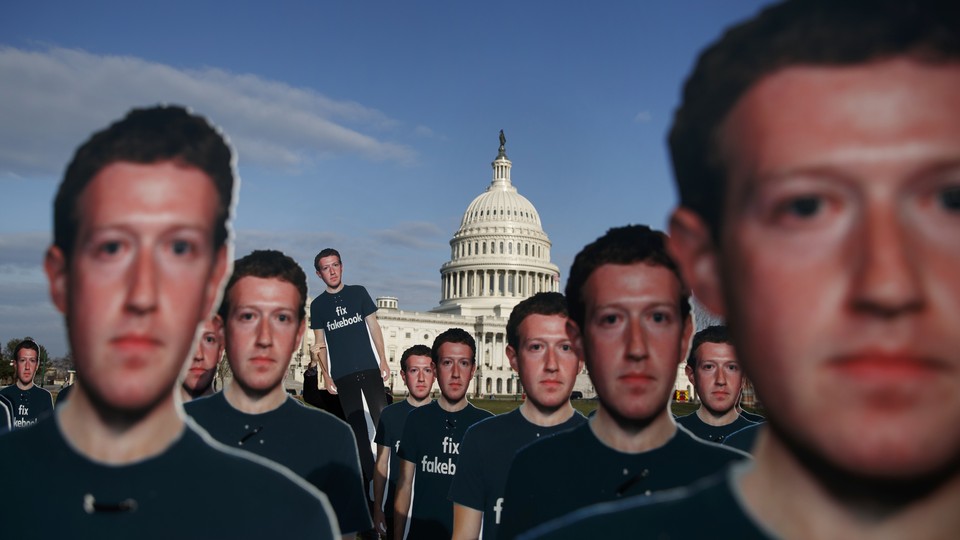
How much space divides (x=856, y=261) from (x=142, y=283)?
6.24ft

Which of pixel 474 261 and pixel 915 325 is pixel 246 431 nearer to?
pixel 915 325

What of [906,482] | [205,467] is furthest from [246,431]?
[906,482]

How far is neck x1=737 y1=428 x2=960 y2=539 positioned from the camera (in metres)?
1.75

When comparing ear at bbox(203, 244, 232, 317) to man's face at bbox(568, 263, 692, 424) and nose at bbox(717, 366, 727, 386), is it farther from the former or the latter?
nose at bbox(717, 366, 727, 386)

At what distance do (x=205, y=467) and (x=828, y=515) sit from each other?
1.82m

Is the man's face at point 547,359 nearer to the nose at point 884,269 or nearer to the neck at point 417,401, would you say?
the nose at point 884,269

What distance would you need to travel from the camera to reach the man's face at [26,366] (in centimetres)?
1196

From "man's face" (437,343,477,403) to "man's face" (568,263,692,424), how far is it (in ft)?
17.0

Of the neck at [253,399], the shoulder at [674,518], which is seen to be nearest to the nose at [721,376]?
the neck at [253,399]

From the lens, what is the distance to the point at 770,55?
1.90m

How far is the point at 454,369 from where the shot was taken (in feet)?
29.0

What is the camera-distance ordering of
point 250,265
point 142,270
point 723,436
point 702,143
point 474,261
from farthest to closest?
point 474,261
point 723,436
point 250,265
point 142,270
point 702,143

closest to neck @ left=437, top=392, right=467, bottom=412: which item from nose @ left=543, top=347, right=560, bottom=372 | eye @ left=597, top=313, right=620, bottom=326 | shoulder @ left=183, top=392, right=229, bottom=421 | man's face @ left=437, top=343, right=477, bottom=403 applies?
man's face @ left=437, top=343, right=477, bottom=403

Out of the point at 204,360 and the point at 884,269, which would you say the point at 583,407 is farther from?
the point at 884,269
